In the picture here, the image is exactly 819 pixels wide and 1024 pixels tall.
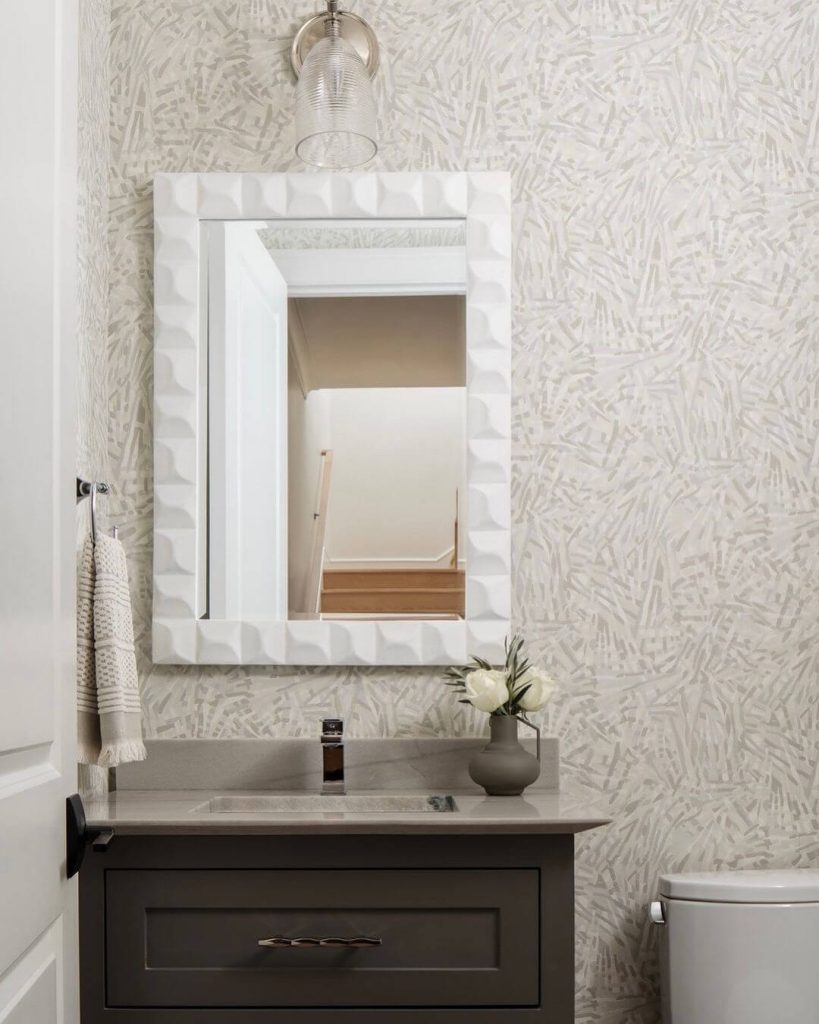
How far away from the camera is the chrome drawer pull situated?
1.51 m

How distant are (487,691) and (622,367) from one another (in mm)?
703

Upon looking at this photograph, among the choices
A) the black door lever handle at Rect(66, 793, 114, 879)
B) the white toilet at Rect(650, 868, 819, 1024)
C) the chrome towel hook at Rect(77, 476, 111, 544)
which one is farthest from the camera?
the white toilet at Rect(650, 868, 819, 1024)

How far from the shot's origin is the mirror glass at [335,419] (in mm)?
1992

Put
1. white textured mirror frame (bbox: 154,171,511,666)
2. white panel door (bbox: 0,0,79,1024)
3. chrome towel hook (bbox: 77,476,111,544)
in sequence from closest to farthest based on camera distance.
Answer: white panel door (bbox: 0,0,79,1024), chrome towel hook (bbox: 77,476,111,544), white textured mirror frame (bbox: 154,171,511,666)

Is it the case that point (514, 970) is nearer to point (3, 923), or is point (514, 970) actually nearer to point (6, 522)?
point (3, 923)

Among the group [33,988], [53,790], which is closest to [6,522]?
[53,790]

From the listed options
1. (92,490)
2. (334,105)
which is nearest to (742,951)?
(92,490)

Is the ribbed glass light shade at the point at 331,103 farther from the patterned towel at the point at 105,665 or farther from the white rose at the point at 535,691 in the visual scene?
the white rose at the point at 535,691

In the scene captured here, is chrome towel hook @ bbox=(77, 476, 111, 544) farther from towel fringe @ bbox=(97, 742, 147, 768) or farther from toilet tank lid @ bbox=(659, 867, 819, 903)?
toilet tank lid @ bbox=(659, 867, 819, 903)

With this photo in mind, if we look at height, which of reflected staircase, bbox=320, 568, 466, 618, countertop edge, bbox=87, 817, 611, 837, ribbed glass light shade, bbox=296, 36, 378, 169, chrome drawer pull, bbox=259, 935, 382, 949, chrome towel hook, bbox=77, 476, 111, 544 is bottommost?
chrome drawer pull, bbox=259, 935, 382, 949

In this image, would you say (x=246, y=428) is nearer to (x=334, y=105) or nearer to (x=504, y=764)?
(x=334, y=105)

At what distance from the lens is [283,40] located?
2.04 metres

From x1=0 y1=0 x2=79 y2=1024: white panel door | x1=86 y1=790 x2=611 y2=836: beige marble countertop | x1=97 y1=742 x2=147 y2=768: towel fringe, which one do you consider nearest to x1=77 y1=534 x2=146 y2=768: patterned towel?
x1=97 y1=742 x2=147 y2=768: towel fringe

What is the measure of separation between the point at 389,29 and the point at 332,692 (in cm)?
131
